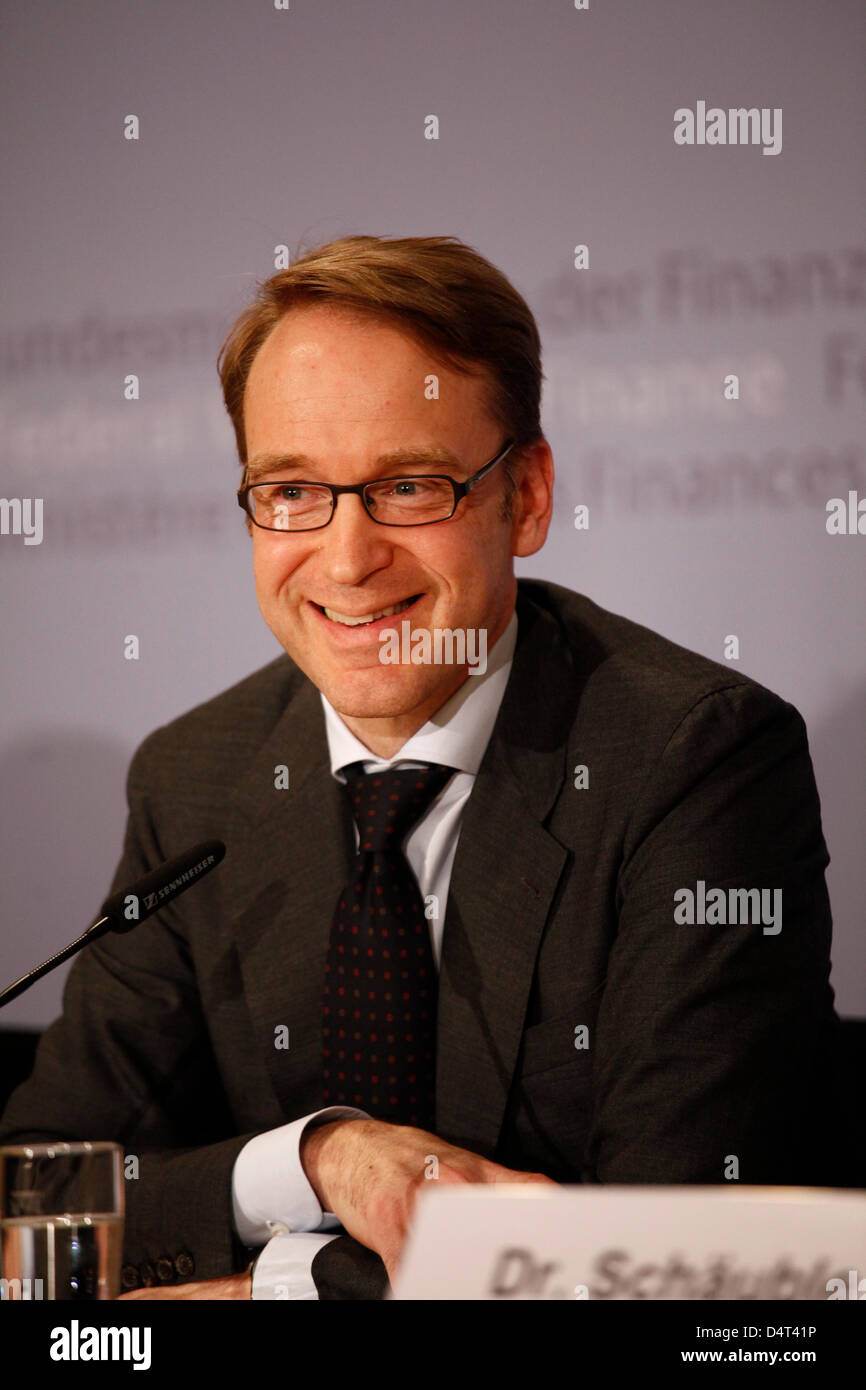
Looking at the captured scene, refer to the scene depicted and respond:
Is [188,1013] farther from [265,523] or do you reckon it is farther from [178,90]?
[178,90]

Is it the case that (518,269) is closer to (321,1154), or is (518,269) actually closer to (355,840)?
(355,840)

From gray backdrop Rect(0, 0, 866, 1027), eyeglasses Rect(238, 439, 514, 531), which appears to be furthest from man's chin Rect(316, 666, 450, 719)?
gray backdrop Rect(0, 0, 866, 1027)

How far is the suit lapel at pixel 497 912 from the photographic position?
180cm

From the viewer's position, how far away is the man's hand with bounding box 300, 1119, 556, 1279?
1506 mm

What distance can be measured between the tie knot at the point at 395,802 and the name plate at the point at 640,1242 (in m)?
1.02

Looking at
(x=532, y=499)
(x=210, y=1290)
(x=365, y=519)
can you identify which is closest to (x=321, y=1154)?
(x=210, y=1290)

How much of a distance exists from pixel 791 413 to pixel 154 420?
1.24 meters

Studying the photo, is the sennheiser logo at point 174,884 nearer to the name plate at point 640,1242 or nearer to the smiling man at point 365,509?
the smiling man at point 365,509

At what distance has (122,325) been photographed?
2650 millimetres

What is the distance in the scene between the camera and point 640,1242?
0.87m
